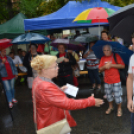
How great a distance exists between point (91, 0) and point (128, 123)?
5034 mm

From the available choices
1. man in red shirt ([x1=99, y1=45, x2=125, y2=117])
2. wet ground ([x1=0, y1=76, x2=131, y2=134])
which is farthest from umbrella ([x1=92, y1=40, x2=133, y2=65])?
wet ground ([x1=0, y1=76, x2=131, y2=134])

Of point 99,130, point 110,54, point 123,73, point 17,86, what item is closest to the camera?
point 99,130

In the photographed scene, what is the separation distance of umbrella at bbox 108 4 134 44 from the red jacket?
65.1 inches

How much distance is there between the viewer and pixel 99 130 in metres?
3.97

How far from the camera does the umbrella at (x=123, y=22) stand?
2.99 m

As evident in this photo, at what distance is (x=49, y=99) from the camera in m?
2.00

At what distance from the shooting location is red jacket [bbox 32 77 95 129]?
2006 millimetres

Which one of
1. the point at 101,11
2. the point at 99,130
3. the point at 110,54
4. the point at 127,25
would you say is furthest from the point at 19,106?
the point at 127,25

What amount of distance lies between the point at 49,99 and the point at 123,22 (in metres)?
1.96

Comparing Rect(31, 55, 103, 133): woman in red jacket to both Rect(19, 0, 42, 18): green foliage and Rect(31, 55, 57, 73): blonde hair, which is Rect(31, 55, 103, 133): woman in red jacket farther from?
Rect(19, 0, 42, 18): green foliage

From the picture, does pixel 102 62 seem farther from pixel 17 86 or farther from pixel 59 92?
pixel 17 86

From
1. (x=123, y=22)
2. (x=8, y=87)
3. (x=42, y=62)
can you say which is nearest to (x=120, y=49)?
(x=123, y=22)

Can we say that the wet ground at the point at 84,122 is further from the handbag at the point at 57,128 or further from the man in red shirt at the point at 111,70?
the handbag at the point at 57,128

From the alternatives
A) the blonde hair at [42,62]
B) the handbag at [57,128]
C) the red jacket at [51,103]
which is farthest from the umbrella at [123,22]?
the handbag at [57,128]
